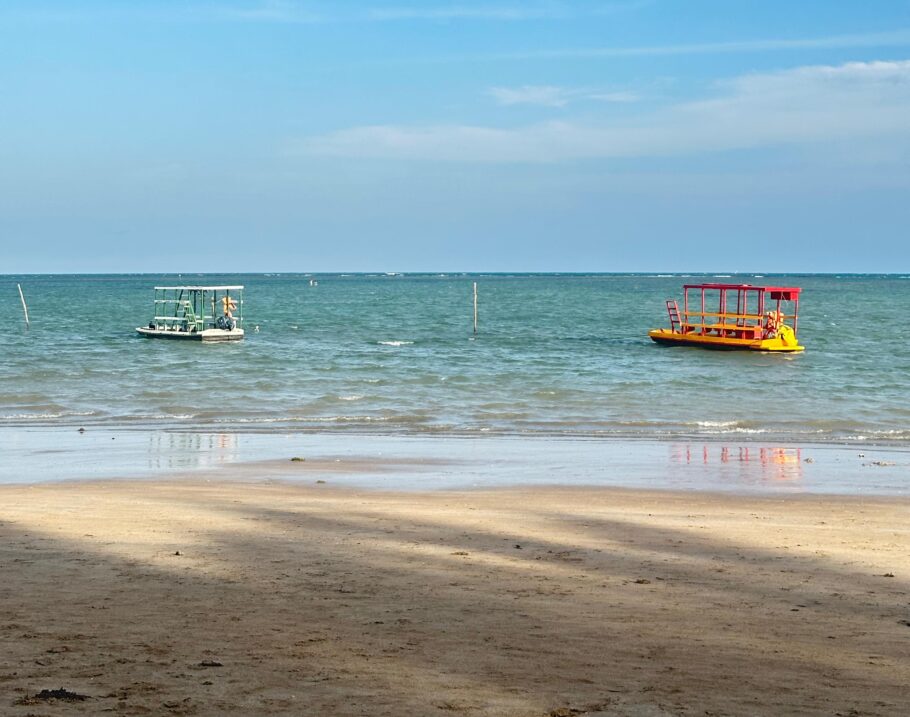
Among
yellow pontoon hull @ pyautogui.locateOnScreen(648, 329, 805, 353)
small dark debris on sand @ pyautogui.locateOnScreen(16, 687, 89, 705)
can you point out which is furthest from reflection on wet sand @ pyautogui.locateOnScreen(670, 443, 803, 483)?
yellow pontoon hull @ pyautogui.locateOnScreen(648, 329, 805, 353)

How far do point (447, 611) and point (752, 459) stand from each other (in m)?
10.9

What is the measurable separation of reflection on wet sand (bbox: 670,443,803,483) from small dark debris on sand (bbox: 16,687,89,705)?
1101 cm

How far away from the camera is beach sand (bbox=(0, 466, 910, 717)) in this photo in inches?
217

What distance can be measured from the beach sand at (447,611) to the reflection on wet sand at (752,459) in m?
3.73

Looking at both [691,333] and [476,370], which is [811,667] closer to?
[476,370]

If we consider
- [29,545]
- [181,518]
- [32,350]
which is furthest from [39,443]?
[32,350]

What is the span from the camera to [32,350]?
138 feet

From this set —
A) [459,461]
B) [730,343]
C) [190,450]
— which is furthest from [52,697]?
[730,343]

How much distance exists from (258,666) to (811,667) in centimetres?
293

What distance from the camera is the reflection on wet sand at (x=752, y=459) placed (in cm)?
1532

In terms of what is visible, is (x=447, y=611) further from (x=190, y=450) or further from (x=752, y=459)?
(x=190, y=450)

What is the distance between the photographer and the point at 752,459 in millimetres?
17031

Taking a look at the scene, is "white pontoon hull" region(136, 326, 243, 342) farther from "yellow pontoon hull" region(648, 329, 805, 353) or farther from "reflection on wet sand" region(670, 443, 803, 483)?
"reflection on wet sand" region(670, 443, 803, 483)

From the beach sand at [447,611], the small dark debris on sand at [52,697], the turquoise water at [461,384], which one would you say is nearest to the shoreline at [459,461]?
the turquoise water at [461,384]
